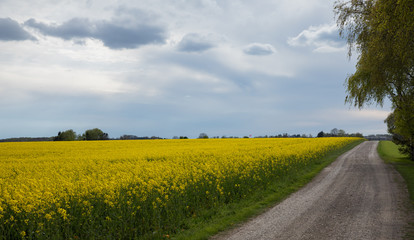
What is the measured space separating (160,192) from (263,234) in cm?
371

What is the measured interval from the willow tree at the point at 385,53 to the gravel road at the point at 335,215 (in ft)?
19.7

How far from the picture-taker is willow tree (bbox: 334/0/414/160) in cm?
1151

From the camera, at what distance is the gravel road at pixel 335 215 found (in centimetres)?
820

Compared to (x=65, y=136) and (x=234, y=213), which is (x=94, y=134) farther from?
(x=234, y=213)

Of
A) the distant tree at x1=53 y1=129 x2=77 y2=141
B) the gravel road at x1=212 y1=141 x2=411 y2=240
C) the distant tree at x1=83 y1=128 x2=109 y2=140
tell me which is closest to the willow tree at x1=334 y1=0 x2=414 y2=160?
the gravel road at x1=212 y1=141 x2=411 y2=240

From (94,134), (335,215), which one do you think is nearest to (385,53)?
(335,215)

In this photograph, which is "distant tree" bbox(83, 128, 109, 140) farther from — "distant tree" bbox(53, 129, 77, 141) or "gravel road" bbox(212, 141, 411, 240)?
"gravel road" bbox(212, 141, 411, 240)

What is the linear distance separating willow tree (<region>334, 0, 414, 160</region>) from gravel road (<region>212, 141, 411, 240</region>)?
19.7 feet

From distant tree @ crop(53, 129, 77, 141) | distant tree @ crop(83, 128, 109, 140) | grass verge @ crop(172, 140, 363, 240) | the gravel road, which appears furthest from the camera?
distant tree @ crop(83, 128, 109, 140)

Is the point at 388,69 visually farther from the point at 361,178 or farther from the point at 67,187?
A: the point at 67,187

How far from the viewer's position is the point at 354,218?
31.6 ft

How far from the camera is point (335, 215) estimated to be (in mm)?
9992

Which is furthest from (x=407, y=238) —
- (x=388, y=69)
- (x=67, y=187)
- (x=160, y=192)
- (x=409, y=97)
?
(x=409, y=97)

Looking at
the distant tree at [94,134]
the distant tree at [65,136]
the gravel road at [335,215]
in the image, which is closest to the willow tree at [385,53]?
the gravel road at [335,215]
